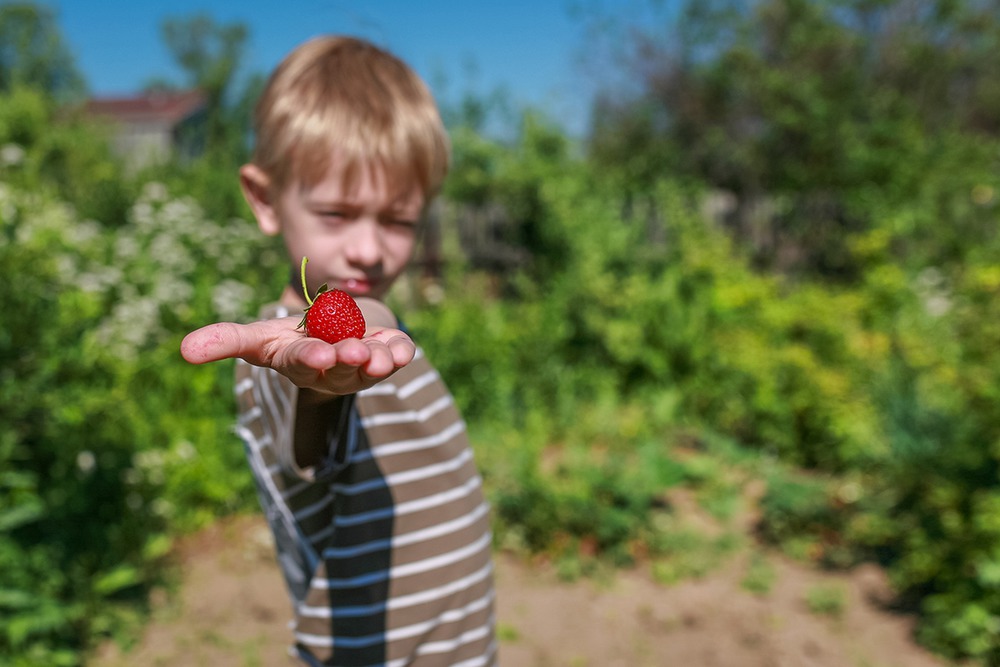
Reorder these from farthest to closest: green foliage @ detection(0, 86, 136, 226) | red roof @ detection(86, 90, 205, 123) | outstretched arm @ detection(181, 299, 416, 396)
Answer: red roof @ detection(86, 90, 205, 123)
green foliage @ detection(0, 86, 136, 226)
outstretched arm @ detection(181, 299, 416, 396)

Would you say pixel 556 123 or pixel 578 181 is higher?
pixel 556 123

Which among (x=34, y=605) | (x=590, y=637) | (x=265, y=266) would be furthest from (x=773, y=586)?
(x=265, y=266)

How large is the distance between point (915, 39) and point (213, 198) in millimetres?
7931

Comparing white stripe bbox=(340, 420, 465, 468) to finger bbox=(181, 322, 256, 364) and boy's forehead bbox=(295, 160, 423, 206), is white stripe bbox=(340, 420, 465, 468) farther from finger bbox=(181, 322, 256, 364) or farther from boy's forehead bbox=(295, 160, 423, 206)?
finger bbox=(181, 322, 256, 364)

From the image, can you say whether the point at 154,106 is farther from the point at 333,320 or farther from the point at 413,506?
the point at 333,320

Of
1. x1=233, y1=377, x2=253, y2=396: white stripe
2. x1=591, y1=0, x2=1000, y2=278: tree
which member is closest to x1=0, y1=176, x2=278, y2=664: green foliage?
x1=233, y1=377, x2=253, y2=396: white stripe

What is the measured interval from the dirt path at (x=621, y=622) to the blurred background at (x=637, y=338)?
0.09 metres

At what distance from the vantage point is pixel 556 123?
8.06 meters

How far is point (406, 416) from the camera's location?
50.1 inches

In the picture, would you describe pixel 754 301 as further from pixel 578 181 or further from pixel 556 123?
pixel 556 123

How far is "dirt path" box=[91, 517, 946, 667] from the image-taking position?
3.01 meters

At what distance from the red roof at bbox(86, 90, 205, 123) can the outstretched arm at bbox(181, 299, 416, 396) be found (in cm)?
3322

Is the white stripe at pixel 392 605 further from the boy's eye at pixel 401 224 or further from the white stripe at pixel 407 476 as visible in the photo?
the boy's eye at pixel 401 224

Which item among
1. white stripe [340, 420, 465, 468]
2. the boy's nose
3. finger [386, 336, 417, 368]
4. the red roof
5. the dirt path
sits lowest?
the dirt path
